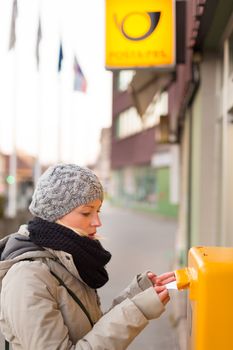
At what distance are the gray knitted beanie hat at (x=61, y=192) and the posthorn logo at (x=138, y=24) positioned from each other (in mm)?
3142

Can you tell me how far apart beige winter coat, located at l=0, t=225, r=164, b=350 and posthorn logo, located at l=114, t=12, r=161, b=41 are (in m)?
3.33

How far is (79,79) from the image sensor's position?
13859mm

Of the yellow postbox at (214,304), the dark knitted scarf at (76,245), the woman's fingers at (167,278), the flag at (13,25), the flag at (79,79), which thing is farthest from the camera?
the flag at (79,79)

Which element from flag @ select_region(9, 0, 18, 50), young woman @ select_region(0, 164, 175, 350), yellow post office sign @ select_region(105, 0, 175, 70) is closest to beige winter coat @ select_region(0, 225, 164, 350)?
young woman @ select_region(0, 164, 175, 350)

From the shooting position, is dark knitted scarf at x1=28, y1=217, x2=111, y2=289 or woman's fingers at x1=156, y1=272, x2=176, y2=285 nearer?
dark knitted scarf at x1=28, y1=217, x2=111, y2=289

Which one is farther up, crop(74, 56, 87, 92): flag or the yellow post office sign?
crop(74, 56, 87, 92): flag

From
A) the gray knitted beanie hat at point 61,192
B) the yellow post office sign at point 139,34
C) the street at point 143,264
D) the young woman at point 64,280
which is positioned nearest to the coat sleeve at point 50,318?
the young woman at point 64,280

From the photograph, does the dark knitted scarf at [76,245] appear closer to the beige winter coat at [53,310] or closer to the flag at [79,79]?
the beige winter coat at [53,310]

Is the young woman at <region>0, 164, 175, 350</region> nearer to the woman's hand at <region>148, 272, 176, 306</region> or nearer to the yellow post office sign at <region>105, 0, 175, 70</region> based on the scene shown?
the woman's hand at <region>148, 272, 176, 306</region>

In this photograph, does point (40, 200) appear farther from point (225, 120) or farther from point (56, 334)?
point (225, 120)

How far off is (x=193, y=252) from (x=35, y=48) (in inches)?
335

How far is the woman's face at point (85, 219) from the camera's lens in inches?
68.2

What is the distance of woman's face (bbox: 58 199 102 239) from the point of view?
1.73m

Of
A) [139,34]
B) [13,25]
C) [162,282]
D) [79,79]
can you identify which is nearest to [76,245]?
[162,282]
